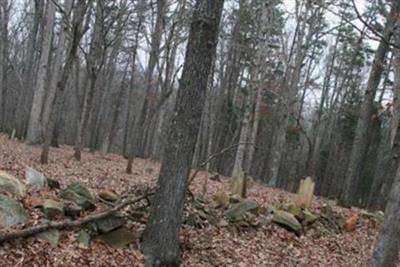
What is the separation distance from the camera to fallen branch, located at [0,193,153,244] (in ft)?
19.3

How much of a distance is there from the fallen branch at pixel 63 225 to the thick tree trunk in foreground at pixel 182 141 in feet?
2.56

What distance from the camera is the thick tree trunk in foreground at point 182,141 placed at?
669 centimetres

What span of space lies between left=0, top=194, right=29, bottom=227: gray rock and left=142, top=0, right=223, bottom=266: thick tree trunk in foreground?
173 cm

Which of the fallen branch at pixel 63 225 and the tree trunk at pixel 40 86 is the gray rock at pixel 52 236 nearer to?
the fallen branch at pixel 63 225

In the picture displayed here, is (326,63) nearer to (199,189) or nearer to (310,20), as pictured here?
(310,20)

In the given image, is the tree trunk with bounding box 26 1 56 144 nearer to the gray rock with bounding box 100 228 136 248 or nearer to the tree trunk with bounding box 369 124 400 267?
the gray rock with bounding box 100 228 136 248

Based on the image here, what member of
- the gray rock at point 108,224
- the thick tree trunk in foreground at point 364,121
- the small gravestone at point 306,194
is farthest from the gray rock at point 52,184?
the thick tree trunk in foreground at point 364,121

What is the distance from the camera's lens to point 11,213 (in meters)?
6.30

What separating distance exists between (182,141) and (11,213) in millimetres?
2456

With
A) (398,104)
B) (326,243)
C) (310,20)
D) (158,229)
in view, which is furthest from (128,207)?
(310,20)

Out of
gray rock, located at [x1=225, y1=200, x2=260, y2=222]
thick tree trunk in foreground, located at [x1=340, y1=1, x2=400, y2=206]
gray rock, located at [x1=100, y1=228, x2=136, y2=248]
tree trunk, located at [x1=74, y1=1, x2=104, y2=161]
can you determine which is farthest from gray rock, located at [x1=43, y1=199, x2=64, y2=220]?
thick tree trunk in foreground, located at [x1=340, y1=1, x2=400, y2=206]

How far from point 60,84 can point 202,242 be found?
6.98m

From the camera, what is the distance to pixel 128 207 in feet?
26.1

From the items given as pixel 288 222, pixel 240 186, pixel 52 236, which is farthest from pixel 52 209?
pixel 240 186
